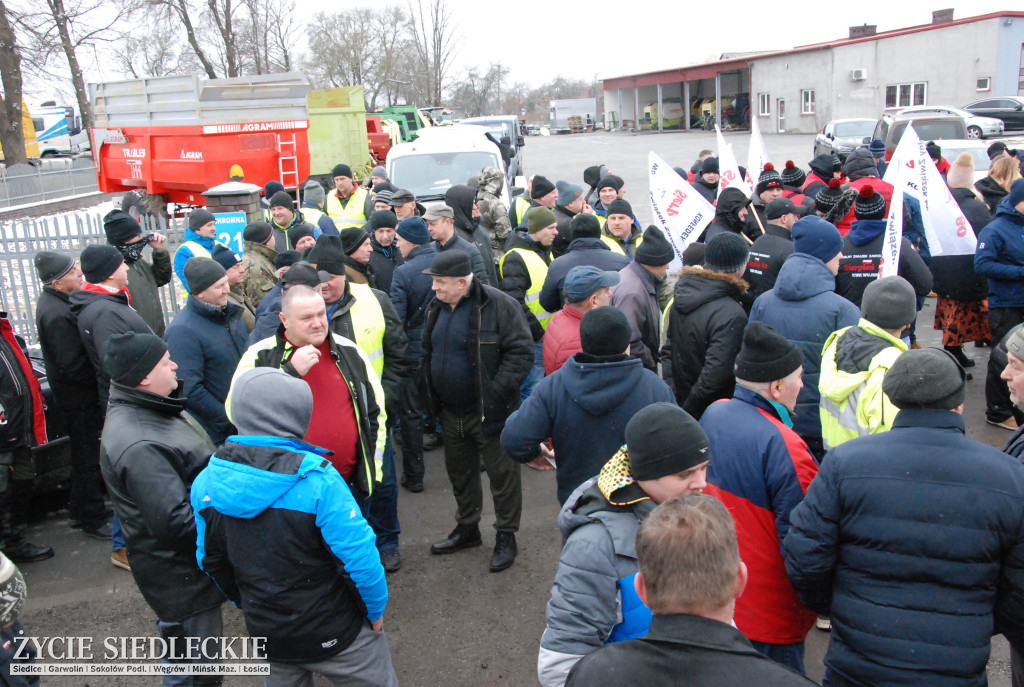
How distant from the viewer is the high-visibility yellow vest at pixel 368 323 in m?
4.64

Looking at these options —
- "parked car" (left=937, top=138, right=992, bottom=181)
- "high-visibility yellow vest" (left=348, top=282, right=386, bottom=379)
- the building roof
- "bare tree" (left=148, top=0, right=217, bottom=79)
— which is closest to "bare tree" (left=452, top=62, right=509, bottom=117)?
the building roof

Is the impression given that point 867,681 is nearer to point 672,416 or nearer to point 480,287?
point 672,416

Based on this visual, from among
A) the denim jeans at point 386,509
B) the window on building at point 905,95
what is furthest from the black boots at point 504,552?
the window on building at point 905,95

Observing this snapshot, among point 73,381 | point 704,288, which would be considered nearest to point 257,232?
point 73,381

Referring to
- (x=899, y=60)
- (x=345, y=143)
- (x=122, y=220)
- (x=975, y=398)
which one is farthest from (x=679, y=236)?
(x=899, y=60)

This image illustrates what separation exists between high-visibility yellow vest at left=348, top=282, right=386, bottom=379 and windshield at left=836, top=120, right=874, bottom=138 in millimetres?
24457

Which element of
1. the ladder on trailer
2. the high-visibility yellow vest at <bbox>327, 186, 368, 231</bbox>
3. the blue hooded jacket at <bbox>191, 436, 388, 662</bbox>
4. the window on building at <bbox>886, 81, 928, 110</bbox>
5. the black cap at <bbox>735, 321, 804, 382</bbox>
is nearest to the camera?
the blue hooded jacket at <bbox>191, 436, 388, 662</bbox>

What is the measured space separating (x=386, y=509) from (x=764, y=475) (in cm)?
274

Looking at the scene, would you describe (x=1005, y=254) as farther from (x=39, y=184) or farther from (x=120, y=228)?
(x=39, y=184)

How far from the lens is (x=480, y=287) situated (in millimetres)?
4680

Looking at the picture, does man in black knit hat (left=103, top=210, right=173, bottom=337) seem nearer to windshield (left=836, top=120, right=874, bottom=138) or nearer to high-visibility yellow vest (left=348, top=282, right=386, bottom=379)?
high-visibility yellow vest (left=348, top=282, right=386, bottom=379)

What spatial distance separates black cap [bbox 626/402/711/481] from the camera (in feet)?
7.46

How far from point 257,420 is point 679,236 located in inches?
189

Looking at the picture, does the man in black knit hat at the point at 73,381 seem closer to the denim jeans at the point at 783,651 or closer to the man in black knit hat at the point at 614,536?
the man in black knit hat at the point at 614,536
